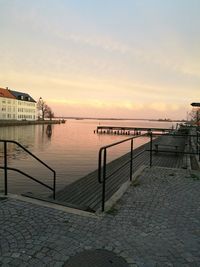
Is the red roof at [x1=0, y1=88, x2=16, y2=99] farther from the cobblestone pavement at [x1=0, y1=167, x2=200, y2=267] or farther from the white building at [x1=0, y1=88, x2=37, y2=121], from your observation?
the cobblestone pavement at [x1=0, y1=167, x2=200, y2=267]

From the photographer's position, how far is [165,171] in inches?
355

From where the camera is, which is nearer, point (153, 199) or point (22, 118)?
point (153, 199)

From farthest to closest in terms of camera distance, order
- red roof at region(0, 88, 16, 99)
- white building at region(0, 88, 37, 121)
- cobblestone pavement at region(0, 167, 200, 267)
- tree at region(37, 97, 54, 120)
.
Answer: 1. tree at region(37, 97, 54, 120)
2. red roof at region(0, 88, 16, 99)
3. white building at region(0, 88, 37, 121)
4. cobblestone pavement at region(0, 167, 200, 267)

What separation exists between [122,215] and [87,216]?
2.12 ft

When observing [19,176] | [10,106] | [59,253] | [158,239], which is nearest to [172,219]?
[158,239]

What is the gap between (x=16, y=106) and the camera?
96.8 metres

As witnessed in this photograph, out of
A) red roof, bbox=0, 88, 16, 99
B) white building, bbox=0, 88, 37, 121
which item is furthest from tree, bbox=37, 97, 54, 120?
red roof, bbox=0, 88, 16, 99

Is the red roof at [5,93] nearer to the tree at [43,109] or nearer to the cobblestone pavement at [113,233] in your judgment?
the tree at [43,109]

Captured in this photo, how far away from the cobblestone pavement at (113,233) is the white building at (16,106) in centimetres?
8994

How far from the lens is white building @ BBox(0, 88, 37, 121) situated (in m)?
90.8

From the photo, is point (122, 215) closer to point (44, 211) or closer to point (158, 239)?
point (158, 239)

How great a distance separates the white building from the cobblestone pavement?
89945 mm

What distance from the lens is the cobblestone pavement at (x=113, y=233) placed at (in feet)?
11.3

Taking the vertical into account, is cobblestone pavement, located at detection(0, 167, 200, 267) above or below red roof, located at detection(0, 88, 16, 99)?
below
